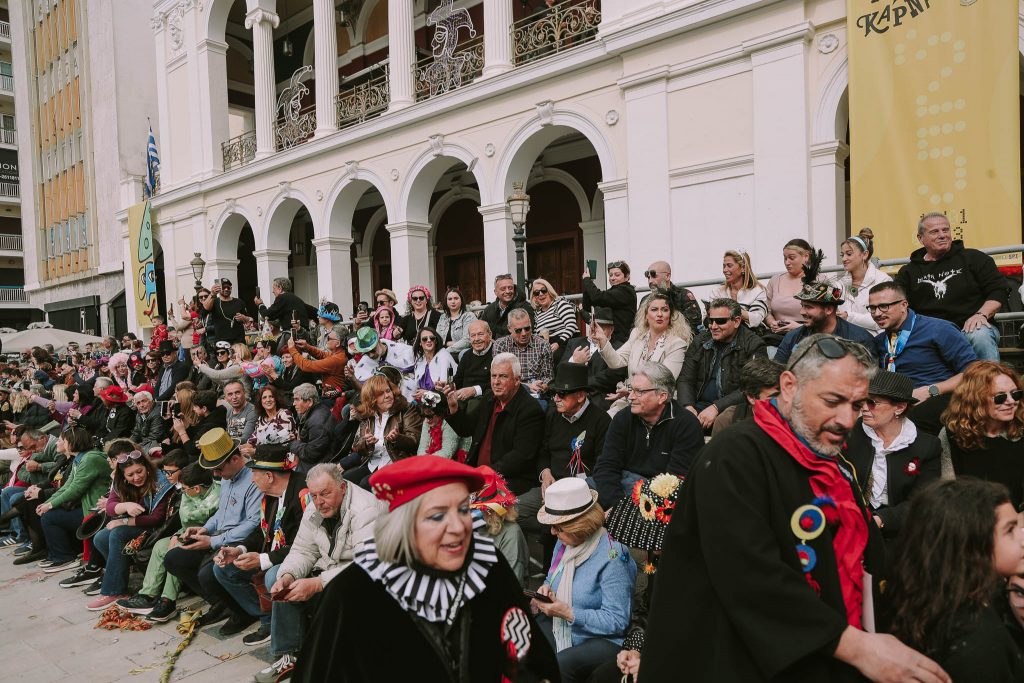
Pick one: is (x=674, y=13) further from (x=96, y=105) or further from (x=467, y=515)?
(x=96, y=105)

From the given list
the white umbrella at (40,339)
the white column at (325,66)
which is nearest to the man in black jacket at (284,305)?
the white column at (325,66)

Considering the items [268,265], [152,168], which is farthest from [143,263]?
[268,265]

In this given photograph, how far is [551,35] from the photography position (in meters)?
12.4

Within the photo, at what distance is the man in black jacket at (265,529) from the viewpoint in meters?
4.98

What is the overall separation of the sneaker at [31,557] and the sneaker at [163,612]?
3.50 metres

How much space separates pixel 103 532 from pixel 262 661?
3.01 m

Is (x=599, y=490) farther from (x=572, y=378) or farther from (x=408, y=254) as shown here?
(x=408, y=254)

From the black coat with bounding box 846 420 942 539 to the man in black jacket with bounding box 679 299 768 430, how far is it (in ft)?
4.84

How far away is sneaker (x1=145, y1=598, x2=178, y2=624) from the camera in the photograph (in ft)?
18.9

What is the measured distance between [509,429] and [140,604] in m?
3.88

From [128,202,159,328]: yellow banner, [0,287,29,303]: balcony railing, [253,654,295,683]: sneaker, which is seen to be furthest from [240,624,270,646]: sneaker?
[0,287,29,303]: balcony railing

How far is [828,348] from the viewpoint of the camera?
191 cm

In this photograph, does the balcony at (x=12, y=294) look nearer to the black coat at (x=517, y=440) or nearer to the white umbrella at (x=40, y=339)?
the white umbrella at (x=40, y=339)

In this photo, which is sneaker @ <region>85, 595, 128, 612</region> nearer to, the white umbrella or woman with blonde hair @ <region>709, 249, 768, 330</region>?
woman with blonde hair @ <region>709, 249, 768, 330</region>
